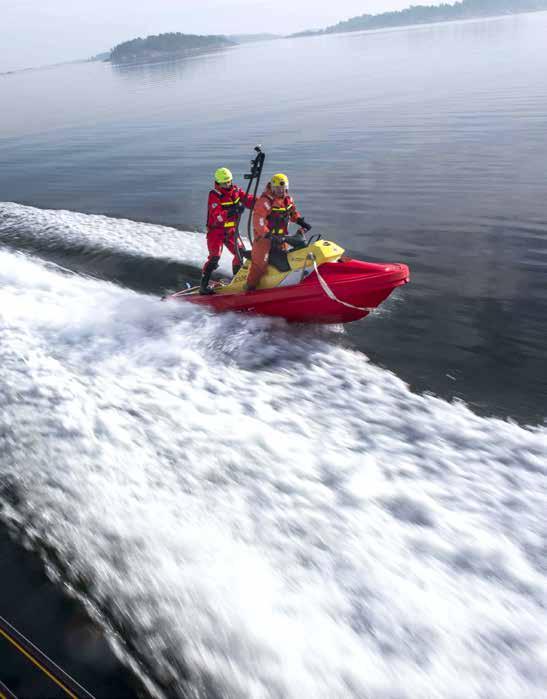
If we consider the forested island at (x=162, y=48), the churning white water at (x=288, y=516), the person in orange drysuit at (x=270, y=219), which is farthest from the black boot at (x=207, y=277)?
the forested island at (x=162, y=48)

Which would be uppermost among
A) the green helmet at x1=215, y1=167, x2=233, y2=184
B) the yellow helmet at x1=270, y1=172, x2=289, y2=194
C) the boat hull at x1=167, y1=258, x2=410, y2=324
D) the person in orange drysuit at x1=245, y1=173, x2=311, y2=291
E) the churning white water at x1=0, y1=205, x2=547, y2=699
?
the green helmet at x1=215, y1=167, x2=233, y2=184

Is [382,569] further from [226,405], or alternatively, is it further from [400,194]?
[400,194]

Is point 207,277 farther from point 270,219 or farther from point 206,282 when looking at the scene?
point 270,219

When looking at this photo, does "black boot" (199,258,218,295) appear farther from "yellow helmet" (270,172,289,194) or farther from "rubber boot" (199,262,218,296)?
"yellow helmet" (270,172,289,194)

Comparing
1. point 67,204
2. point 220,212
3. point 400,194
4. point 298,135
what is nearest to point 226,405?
point 220,212

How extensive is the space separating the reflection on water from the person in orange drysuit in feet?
5.74

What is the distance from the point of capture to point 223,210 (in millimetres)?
7793

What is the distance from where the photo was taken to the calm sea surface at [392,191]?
6.90 meters

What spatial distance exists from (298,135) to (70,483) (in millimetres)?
22158

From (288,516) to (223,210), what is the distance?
16.8ft

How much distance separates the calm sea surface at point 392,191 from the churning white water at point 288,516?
29cm

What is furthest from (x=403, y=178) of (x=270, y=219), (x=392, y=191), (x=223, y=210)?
(x=270, y=219)

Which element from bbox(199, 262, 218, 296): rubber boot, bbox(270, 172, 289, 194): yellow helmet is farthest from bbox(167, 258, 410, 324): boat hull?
bbox(270, 172, 289, 194): yellow helmet

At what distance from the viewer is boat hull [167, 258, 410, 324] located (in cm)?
A: 670
